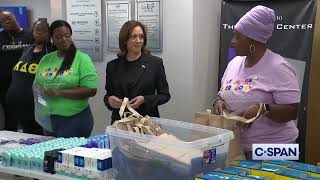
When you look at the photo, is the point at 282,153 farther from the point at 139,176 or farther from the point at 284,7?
the point at 284,7

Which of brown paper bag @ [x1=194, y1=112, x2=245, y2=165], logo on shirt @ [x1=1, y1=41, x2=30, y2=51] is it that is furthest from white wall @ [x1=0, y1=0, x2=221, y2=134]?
brown paper bag @ [x1=194, y1=112, x2=245, y2=165]

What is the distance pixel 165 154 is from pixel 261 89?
26.7 inches

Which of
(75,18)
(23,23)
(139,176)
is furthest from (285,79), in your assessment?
(23,23)

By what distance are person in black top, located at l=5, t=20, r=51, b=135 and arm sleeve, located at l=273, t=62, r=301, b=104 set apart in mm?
2066

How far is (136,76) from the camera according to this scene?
2.98 m

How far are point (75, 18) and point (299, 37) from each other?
217 cm

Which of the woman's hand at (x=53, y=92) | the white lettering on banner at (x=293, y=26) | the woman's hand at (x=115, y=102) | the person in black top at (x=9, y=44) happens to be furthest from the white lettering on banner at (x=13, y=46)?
the white lettering on banner at (x=293, y=26)

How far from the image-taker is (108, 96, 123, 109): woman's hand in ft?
9.39

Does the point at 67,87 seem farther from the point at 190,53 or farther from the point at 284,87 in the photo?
the point at 284,87

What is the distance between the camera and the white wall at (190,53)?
3.75 m

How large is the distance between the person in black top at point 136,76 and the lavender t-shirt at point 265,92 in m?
0.85

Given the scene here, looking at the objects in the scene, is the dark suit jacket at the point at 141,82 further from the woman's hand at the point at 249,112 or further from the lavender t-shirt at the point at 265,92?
the woman's hand at the point at 249,112

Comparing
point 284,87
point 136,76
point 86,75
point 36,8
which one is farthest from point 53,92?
point 36,8

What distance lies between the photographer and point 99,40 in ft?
14.0
